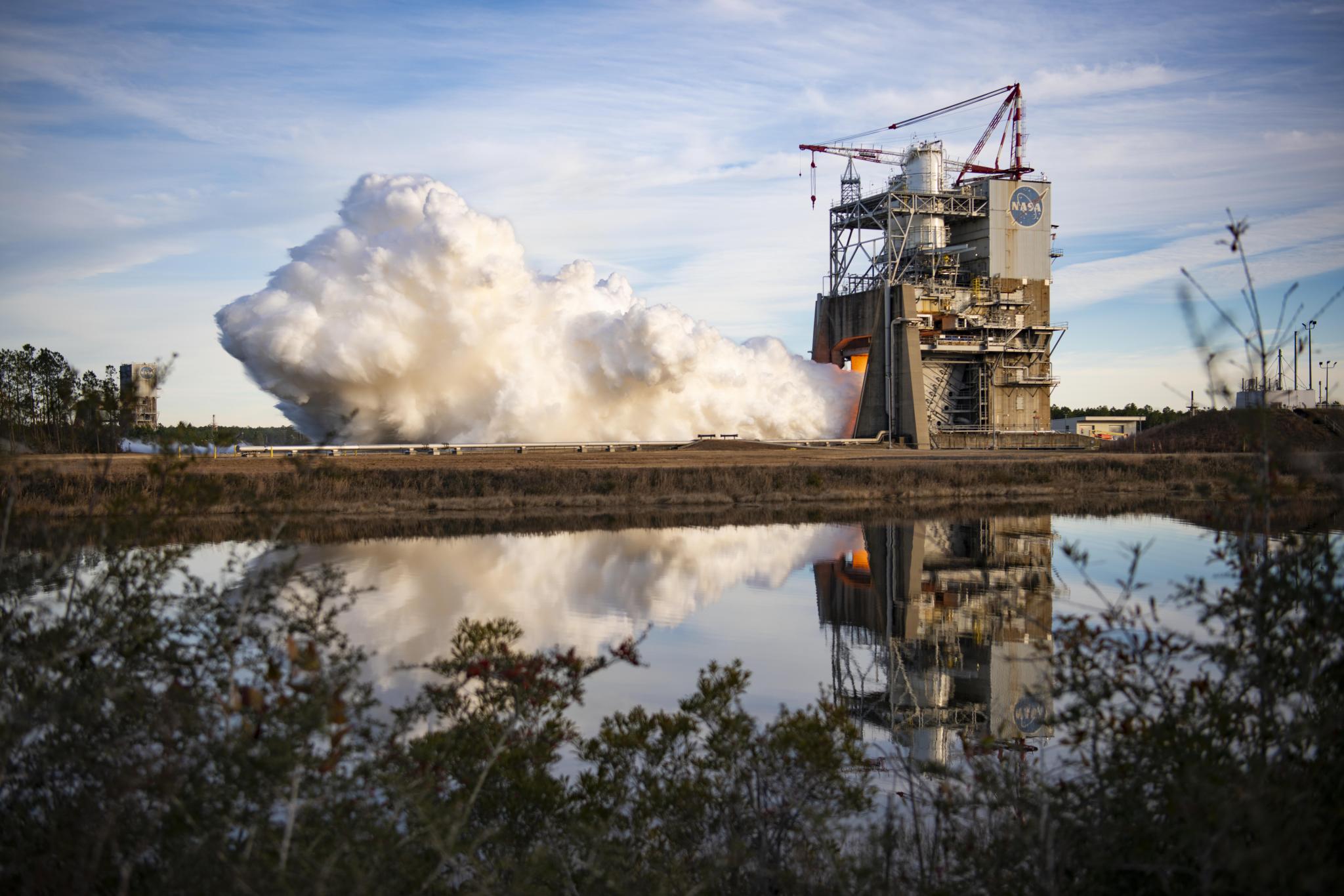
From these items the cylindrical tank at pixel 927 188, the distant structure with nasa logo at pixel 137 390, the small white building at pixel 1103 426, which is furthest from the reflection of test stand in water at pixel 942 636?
the small white building at pixel 1103 426

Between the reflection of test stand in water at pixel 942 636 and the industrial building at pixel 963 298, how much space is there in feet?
87.9

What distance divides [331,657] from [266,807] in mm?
870

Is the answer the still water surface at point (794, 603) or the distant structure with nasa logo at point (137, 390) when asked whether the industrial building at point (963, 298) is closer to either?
the still water surface at point (794, 603)

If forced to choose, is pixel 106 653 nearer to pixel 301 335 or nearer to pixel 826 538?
pixel 826 538

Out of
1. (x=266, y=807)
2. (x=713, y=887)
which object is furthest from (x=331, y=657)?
(x=713, y=887)

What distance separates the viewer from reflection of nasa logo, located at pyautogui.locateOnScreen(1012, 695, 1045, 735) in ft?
32.5

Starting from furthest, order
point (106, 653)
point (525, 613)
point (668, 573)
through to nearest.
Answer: point (668, 573) < point (525, 613) < point (106, 653)

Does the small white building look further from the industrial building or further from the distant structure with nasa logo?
the distant structure with nasa logo

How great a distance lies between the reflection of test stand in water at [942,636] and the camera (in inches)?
395

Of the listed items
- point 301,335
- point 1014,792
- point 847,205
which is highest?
point 847,205

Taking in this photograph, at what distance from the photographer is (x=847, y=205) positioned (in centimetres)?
5256

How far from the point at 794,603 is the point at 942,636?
2.87m

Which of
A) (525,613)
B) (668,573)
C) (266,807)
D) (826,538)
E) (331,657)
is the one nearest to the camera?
(266,807)

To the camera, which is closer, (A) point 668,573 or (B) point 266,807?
(B) point 266,807
